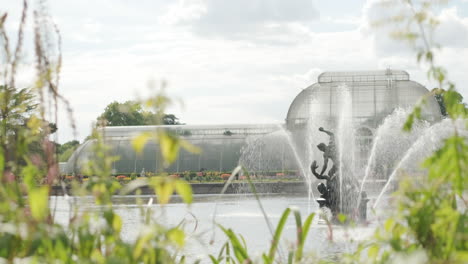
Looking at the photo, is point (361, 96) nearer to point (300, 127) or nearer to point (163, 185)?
point (300, 127)

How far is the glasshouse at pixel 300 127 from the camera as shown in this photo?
5072cm

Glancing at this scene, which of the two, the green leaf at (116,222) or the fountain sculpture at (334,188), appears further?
the fountain sculpture at (334,188)

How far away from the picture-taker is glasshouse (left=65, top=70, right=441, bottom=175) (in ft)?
166

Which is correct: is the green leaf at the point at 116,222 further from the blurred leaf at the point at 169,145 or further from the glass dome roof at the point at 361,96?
the glass dome roof at the point at 361,96

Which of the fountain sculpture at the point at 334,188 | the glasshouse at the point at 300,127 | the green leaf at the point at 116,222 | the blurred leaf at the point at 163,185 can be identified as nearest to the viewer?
the blurred leaf at the point at 163,185

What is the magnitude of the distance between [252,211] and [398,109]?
32831 millimetres

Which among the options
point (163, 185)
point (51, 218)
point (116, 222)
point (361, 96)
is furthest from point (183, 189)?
point (361, 96)

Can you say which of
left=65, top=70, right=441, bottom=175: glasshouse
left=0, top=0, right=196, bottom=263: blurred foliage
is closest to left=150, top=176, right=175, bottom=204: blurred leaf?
left=0, top=0, right=196, bottom=263: blurred foliage

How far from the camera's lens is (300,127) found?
53531 millimetres

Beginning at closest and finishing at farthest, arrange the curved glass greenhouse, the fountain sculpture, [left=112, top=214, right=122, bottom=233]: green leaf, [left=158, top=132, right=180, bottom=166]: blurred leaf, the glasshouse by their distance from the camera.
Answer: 1. [left=158, top=132, right=180, bottom=166]: blurred leaf
2. [left=112, top=214, right=122, bottom=233]: green leaf
3. the fountain sculpture
4. the glasshouse
5. the curved glass greenhouse

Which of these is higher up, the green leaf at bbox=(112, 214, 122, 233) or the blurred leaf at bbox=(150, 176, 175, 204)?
the blurred leaf at bbox=(150, 176, 175, 204)

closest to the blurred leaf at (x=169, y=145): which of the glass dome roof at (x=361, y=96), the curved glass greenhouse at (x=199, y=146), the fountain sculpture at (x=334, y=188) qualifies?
the fountain sculpture at (x=334, y=188)

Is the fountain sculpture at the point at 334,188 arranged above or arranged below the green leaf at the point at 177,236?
below

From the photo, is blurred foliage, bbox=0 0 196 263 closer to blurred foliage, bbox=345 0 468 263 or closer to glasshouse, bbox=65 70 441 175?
blurred foliage, bbox=345 0 468 263
